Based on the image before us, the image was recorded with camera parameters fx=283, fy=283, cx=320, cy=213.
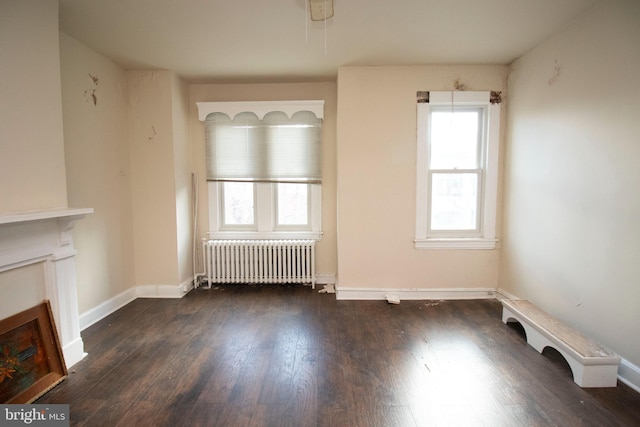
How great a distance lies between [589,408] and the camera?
66.4 inches

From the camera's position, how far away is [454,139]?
3.30 meters

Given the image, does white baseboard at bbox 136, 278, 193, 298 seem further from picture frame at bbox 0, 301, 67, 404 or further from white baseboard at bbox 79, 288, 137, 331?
picture frame at bbox 0, 301, 67, 404

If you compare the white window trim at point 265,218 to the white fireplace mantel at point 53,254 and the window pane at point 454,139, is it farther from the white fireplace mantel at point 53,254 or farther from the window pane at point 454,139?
the white fireplace mantel at point 53,254

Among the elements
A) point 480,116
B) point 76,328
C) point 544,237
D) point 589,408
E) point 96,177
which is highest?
point 480,116

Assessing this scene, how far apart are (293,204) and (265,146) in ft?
2.73

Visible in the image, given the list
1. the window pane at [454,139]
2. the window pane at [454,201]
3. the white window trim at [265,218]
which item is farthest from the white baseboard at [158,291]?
the window pane at [454,139]

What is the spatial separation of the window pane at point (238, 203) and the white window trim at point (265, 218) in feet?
0.26

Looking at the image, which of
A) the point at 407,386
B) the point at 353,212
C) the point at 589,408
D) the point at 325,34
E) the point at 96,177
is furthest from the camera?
the point at 353,212

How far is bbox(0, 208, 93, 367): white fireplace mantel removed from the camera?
5.53 ft

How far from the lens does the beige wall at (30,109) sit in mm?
1706

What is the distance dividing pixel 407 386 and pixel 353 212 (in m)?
1.83

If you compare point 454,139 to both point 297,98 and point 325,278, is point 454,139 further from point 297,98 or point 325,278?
point 325,278

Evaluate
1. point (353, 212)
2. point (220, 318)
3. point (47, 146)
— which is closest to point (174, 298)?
point (220, 318)

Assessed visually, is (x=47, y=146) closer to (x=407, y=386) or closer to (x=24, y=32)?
(x=24, y=32)
